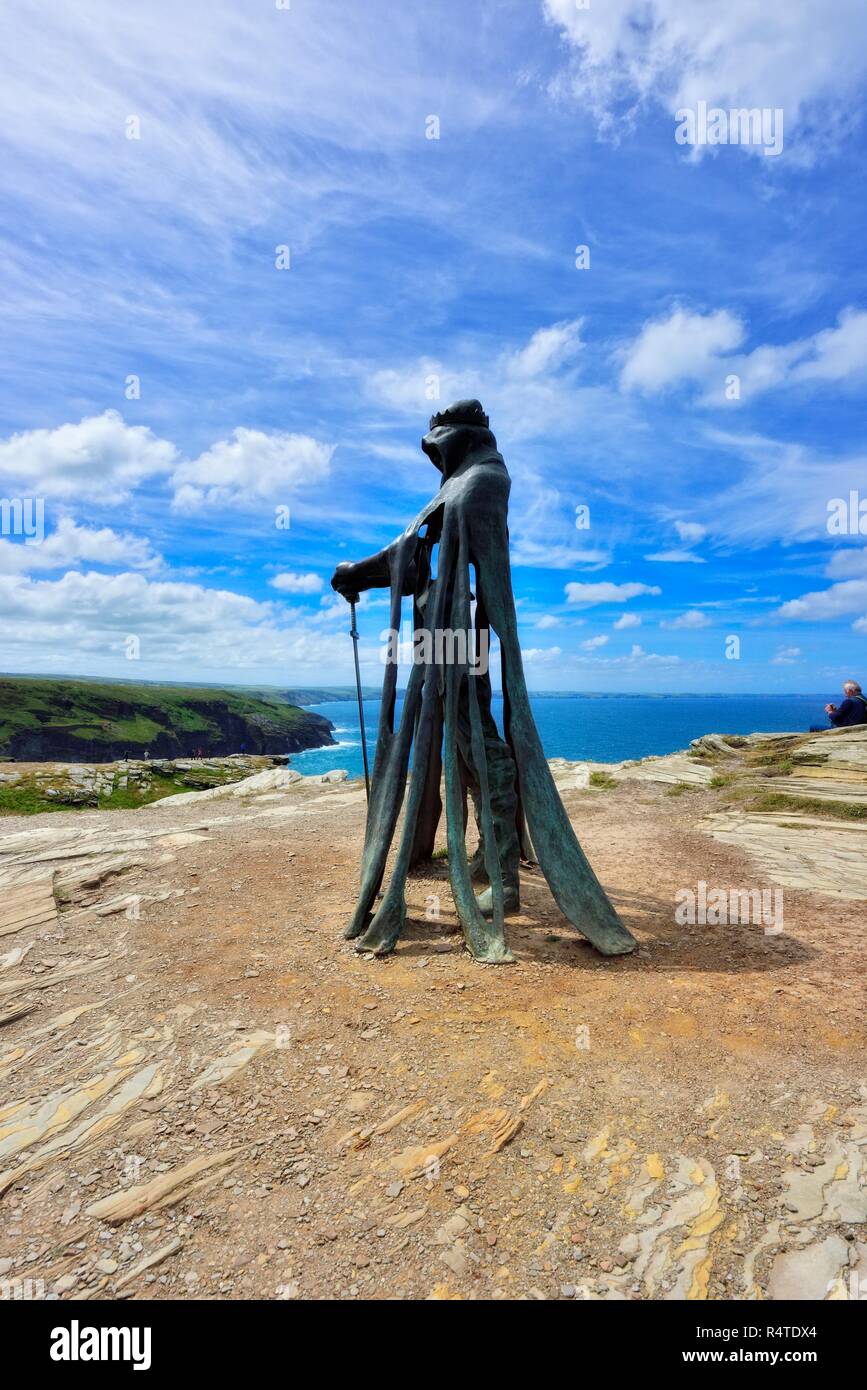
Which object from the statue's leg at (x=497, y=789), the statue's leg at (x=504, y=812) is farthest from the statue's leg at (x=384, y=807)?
the statue's leg at (x=504, y=812)

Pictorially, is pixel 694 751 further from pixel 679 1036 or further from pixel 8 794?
pixel 8 794

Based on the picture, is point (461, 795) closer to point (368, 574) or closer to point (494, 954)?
point (494, 954)

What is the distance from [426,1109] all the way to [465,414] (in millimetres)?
6932

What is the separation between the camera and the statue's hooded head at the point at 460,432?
7441mm

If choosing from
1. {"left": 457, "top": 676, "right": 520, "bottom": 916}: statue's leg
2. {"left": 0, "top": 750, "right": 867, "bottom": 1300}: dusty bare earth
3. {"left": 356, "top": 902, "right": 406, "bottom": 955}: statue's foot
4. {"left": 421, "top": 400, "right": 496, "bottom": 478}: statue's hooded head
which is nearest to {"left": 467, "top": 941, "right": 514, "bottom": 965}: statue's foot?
{"left": 0, "top": 750, "right": 867, "bottom": 1300}: dusty bare earth

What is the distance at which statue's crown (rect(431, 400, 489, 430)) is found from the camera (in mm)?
7434

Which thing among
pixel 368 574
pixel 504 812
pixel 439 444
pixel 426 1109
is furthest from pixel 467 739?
pixel 426 1109

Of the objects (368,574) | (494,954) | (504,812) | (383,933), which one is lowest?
(494,954)

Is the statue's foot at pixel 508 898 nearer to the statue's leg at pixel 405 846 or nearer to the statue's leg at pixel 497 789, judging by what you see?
the statue's leg at pixel 497 789

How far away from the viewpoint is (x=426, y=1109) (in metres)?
4.21

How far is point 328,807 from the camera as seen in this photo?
14406 mm

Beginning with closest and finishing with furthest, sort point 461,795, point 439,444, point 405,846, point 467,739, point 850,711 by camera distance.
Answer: point 405,846, point 461,795, point 467,739, point 439,444, point 850,711

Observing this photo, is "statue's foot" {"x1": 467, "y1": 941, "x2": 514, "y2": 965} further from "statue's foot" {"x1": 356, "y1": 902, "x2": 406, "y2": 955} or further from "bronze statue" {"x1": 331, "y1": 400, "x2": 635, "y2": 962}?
"statue's foot" {"x1": 356, "y1": 902, "x2": 406, "y2": 955}

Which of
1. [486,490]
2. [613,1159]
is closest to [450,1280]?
[613,1159]
